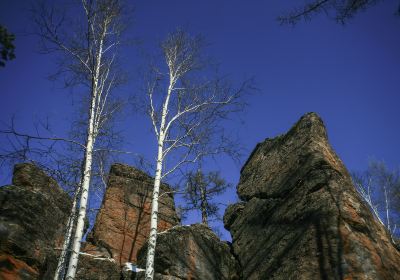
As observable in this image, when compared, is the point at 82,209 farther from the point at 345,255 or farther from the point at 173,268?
the point at 345,255

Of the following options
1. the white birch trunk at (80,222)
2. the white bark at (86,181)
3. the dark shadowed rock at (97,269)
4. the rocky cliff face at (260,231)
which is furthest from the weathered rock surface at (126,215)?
the white birch trunk at (80,222)

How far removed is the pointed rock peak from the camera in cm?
966

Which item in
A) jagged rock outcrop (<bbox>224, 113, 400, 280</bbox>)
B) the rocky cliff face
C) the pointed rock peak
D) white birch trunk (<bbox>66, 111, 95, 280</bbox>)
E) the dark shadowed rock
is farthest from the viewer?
the dark shadowed rock

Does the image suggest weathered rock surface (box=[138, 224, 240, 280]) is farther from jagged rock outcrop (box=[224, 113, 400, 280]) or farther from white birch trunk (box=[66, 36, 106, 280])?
white birch trunk (box=[66, 36, 106, 280])

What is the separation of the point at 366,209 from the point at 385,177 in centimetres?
1460

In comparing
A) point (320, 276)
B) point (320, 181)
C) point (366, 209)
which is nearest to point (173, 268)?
point (320, 276)

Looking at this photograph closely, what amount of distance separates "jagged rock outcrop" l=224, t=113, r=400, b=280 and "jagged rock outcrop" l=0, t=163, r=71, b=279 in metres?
5.62

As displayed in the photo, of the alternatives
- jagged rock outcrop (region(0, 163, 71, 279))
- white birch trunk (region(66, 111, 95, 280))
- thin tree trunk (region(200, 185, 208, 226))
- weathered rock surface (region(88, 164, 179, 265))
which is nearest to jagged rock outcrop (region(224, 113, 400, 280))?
weathered rock surface (region(88, 164, 179, 265))

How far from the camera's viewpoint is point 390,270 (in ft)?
23.3

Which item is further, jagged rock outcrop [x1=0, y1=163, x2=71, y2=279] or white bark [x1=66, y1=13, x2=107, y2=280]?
jagged rock outcrop [x1=0, y1=163, x2=71, y2=279]

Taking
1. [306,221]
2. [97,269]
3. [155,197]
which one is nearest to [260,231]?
[306,221]

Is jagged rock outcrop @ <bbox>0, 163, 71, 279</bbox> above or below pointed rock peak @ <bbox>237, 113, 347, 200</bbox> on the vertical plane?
below

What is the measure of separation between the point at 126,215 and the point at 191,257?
4.33m

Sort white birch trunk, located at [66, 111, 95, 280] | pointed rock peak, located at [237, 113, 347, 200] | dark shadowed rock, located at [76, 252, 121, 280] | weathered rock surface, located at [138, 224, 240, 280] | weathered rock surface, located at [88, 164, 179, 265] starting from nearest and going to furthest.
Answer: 1. white birch trunk, located at [66, 111, 95, 280]
2. weathered rock surface, located at [138, 224, 240, 280]
3. pointed rock peak, located at [237, 113, 347, 200]
4. dark shadowed rock, located at [76, 252, 121, 280]
5. weathered rock surface, located at [88, 164, 179, 265]
